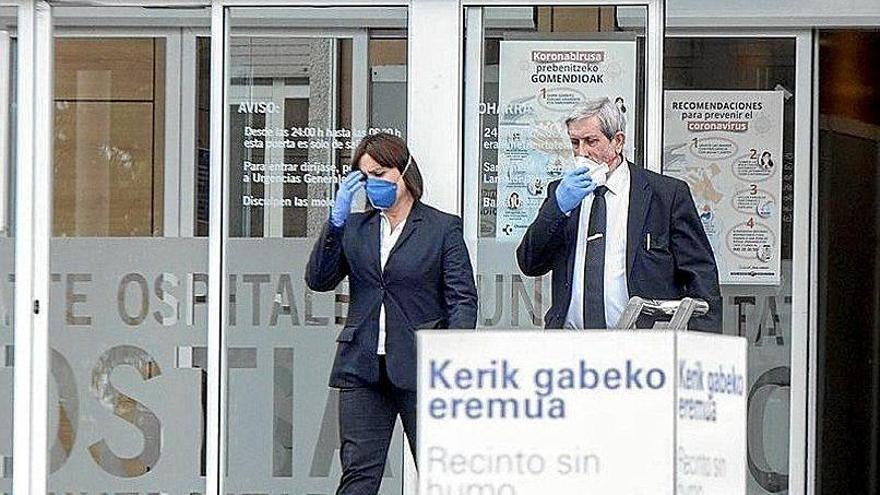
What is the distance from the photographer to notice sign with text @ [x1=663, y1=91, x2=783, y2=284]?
8.73m

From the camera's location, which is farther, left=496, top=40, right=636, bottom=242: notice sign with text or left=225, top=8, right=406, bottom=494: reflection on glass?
left=225, top=8, right=406, bottom=494: reflection on glass

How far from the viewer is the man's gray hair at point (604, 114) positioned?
7.45m

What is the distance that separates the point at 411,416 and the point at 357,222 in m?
0.82

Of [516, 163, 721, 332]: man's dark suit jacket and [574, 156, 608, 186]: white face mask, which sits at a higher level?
[574, 156, 608, 186]: white face mask

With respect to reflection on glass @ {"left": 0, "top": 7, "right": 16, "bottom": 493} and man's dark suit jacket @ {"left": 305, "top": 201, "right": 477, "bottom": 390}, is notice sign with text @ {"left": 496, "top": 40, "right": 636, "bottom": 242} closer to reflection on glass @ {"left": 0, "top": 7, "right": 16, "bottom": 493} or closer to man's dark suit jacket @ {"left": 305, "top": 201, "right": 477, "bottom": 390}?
man's dark suit jacket @ {"left": 305, "top": 201, "right": 477, "bottom": 390}

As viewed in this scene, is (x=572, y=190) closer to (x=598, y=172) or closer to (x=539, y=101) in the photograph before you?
(x=598, y=172)

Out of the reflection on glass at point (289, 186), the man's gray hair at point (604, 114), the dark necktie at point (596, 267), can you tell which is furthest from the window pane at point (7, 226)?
the dark necktie at point (596, 267)

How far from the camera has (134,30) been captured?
26.5 ft

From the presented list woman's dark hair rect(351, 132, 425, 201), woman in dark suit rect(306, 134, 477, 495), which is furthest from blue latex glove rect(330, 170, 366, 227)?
woman's dark hair rect(351, 132, 425, 201)

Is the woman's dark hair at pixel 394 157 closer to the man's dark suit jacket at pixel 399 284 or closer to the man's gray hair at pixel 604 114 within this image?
the man's dark suit jacket at pixel 399 284

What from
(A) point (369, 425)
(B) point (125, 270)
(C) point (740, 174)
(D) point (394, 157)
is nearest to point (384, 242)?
(D) point (394, 157)

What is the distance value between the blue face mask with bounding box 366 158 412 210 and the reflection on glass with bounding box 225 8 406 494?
28.4 inches

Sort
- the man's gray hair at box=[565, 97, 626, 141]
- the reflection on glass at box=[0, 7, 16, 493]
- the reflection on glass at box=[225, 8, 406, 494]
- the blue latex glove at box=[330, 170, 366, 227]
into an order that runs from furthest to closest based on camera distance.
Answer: the reflection on glass at box=[0, 7, 16, 493], the reflection on glass at box=[225, 8, 406, 494], the man's gray hair at box=[565, 97, 626, 141], the blue latex glove at box=[330, 170, 366, 227]

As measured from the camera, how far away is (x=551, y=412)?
4.53 meters
